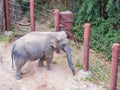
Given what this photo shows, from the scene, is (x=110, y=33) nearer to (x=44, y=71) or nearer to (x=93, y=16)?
(x=93, y=16)

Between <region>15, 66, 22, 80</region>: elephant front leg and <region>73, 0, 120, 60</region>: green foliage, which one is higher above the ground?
<region>73, 0, 120, 60</region>: green foliage

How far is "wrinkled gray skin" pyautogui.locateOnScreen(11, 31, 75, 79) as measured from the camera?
5871 mm

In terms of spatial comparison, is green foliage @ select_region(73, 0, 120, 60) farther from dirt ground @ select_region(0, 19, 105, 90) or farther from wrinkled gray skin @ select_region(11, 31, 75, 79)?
wrinkled gray skin @ select_region(11, 31, 75, 79)

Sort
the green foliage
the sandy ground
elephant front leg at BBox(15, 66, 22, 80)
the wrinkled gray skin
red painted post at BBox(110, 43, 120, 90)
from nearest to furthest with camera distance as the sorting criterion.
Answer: red painted post at BBox(110, 43, 120, 90) → the sandy ground → the wrinkled gray skin → elephant front leg at BBox(15, 66, 22, 80) → the green foliage

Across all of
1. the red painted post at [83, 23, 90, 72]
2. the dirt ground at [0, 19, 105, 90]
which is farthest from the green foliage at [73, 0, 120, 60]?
the red painted post at [83, 23, 90, 72]

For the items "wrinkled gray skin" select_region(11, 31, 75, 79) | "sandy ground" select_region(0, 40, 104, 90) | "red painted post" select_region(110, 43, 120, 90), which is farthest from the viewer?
"wrinkled gray skin" select_region(11, 31, 75, 79)

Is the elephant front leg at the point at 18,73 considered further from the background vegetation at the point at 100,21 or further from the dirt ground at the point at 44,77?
the background vegetation at the point at 100,21

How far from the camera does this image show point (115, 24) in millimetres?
7770

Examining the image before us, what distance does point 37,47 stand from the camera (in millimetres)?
5977

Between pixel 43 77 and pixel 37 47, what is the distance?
55 cm

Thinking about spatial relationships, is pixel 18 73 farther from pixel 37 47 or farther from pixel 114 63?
pixel 114 63

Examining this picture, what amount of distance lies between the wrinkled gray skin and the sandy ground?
0.18 meters

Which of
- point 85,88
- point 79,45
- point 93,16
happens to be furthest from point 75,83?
point 93,16

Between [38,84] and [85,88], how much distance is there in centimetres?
81
